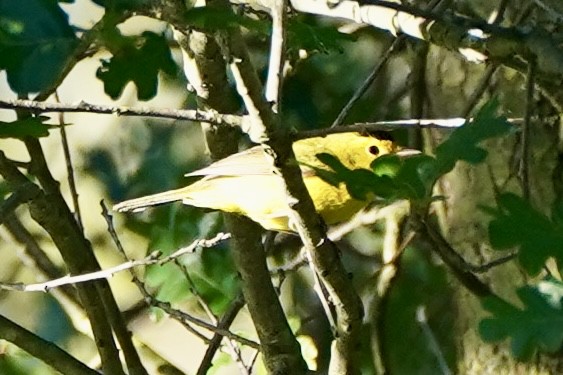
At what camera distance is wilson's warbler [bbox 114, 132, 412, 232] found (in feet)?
7.14

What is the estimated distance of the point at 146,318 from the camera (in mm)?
3172

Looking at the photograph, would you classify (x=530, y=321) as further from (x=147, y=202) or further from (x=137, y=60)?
(x=147, y=202)

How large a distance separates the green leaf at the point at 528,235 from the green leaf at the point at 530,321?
0.04m

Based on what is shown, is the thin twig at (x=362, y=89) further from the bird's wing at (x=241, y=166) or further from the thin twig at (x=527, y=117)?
the thin twig at (x=527, y=117)

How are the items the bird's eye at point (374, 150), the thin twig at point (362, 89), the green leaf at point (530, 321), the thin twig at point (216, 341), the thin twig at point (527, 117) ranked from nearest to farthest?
the green leaf at point (530, 321) → the thin twig at point (527, 117) → the thin twig at point (362, 89) → the thin twig at point (216, 341) → the bird's eye at point (374, 150)

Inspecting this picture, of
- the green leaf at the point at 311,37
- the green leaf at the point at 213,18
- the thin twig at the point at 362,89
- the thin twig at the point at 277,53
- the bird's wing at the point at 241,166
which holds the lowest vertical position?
the thin twig at the point at 277,53

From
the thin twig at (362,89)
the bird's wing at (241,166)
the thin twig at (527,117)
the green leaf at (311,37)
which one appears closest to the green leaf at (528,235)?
the thin twig at (527,117)

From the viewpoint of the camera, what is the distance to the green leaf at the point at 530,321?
3.28 feet

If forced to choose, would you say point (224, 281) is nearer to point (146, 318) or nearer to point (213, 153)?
point (213, 153)

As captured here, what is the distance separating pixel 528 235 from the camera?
1.02m

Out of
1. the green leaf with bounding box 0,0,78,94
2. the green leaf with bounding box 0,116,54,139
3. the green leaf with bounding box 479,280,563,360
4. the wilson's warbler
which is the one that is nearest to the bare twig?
the wilson's warbler

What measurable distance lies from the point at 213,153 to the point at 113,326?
1.49 ft

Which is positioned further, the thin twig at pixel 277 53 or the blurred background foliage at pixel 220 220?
the blurred background foliage at pixel 220 220

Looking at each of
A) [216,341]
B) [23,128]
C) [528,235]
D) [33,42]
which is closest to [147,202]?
[216,341]
